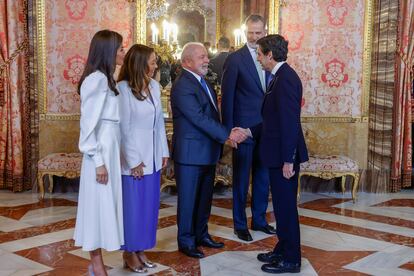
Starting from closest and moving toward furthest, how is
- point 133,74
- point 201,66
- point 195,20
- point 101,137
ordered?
point 101,137 < point 133,74 < point 201,66 < point 195,20

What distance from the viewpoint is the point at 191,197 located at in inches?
153

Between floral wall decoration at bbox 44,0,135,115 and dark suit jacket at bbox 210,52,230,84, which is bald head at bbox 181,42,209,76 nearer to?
dark suit jacket at bbox 210,52,230,84

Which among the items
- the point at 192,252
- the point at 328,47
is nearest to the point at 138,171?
the point at 192,252

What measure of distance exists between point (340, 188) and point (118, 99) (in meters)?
3.89

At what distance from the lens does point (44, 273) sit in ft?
11.4

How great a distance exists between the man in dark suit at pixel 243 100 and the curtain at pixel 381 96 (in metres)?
2.33

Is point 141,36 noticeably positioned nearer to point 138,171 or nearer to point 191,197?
point 191,197

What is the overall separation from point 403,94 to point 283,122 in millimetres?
3456

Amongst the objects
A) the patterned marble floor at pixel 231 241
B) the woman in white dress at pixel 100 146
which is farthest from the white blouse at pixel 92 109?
the patterned marble floor at pixel 231 241

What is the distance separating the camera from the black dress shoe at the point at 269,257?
3662mm

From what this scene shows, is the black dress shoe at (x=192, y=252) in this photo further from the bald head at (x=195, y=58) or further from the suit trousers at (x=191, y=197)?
the bald head at (x=195, y=58)

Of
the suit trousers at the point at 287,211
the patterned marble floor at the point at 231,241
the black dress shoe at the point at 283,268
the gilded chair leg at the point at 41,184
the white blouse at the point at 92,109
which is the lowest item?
the patterned marble floor at the point at 231,241

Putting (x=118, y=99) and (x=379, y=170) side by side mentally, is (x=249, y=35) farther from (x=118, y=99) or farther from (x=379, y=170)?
(x=379, y=170)

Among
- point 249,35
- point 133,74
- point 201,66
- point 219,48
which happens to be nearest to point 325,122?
point 219,48
